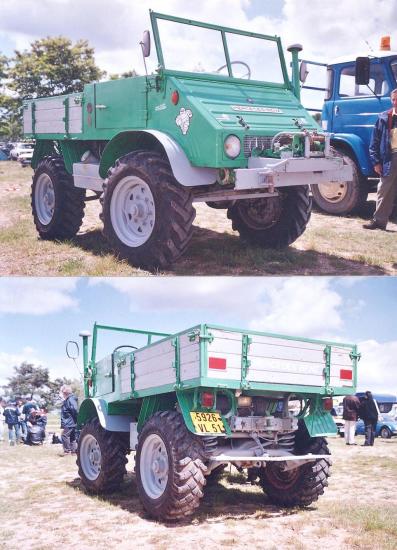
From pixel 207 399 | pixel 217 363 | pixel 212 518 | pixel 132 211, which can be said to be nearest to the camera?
pixel 217 363

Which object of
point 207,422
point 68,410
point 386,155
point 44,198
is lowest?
point 68,410

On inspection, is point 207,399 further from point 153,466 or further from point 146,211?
point 146,211

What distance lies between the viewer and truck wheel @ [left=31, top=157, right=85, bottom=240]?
8148 millimetres

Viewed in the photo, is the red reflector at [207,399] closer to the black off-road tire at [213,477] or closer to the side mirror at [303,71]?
the black off-road tire at [213,477]

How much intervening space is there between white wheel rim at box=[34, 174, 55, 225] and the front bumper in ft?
10.9

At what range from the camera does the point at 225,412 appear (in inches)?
219

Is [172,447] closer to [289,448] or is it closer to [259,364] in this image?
[259,364]

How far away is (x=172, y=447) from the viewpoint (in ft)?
16.4

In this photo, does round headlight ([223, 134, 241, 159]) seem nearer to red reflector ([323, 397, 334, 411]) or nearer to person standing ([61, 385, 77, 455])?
red reflector ([323, 397, 334, 411])

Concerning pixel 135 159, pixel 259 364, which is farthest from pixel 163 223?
pixel 259 364

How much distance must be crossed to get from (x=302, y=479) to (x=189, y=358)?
1.78 m

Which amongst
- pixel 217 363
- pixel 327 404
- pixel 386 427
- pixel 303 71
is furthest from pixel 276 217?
pixel 386 427

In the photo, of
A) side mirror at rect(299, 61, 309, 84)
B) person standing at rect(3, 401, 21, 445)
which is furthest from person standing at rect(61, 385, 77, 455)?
side mirror at rect(299, 61, 309, 84)

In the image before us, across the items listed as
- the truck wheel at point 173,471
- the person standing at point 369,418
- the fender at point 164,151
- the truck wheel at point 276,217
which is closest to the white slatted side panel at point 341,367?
the truck wheel at point 173,471
